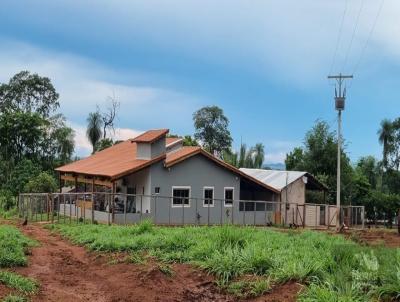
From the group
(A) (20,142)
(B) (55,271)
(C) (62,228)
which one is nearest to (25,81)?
(A) (20,142)

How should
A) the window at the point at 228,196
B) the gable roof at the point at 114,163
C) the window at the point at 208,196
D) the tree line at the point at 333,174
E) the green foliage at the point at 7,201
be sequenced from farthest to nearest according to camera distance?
the tree line at the point at 333,174, the green foliage at the point at 7,201, the window at the point at 228,196, the window at the point at 208,196, the gable roof at the point at 114,163

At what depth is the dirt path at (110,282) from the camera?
1039cm

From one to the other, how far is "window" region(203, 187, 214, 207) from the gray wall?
19cm

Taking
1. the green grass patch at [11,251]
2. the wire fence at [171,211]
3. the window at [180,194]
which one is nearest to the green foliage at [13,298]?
the green grass patch at [11,251]

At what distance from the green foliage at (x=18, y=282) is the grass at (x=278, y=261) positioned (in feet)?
10.1

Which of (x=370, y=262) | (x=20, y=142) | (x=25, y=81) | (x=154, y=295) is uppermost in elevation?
(x=25, y=81)

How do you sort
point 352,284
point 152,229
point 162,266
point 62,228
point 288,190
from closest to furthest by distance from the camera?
1. point 352,284
2. point 162,266
3. point 152,229
4. point 62,228
5. point 288,190

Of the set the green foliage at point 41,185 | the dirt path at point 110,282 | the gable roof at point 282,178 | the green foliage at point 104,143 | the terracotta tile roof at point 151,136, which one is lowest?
the dirt path at point 110,282

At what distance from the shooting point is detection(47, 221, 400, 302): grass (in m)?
8.96

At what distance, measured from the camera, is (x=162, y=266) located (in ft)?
38.6

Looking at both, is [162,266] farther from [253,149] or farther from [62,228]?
[253,149]

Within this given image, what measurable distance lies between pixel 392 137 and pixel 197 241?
68061mm

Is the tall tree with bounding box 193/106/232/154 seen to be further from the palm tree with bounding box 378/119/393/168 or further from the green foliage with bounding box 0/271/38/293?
the green foliage with bounding box 0/271/38/293

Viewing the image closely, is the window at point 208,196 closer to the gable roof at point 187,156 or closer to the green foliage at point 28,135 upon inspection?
the gable roof at point 187,156
